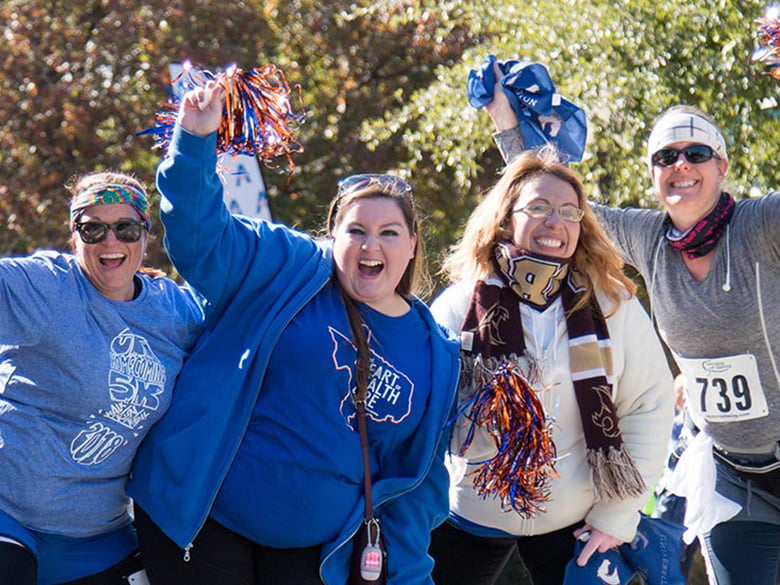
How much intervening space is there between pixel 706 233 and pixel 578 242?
538mm

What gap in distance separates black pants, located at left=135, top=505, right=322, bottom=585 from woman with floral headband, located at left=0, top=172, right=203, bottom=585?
0.21 m

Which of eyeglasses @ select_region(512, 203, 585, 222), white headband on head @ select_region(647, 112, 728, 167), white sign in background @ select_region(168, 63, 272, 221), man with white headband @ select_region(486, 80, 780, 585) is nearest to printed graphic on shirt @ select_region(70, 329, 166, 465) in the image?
eyeglasses @ select_region(512, 203, 585, 222)

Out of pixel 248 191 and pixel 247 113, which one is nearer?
pixel 247 113

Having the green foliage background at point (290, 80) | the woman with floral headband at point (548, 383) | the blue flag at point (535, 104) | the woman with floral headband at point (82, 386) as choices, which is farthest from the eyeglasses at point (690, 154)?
the green foliage background at point (290, 80)

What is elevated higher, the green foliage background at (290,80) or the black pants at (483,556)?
the green foliage background at (290,80)

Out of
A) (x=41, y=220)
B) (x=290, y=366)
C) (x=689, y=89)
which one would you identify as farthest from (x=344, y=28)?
(x=290, y=366)

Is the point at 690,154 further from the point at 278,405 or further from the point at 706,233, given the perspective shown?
the point at 278,405

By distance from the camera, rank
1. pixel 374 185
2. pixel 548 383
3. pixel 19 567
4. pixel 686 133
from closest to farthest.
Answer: pixel 19 567 → pixel 374 185 → pixel 548 383 → pixel 686 133

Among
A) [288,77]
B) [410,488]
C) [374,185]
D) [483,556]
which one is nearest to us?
[410,488]

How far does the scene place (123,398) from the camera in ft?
12.1

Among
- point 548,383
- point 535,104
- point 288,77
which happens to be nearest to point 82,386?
point 548,383

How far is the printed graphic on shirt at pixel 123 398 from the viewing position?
12.1 feet

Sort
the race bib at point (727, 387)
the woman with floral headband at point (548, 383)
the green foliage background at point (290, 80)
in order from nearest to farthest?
the woman with floral headband at point (548, 383) < the race bib at point (727, 387) < the green foliage background at point (290, 80)

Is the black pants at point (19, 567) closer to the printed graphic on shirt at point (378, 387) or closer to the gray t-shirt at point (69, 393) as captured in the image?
the gray t-shirt at point (69, 393)
